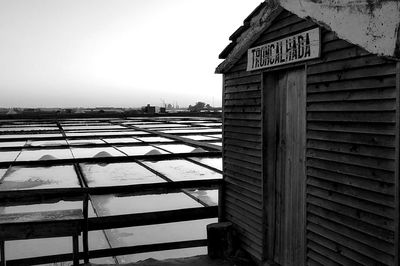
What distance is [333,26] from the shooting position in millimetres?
4480

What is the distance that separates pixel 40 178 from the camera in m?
11.6

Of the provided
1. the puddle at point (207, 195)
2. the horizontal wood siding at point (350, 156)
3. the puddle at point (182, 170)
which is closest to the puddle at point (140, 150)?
the puddle at point (182, 170)

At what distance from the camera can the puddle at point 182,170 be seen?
36.3ft

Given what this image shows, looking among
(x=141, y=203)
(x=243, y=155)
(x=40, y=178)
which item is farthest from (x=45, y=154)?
(x=243, y=155)

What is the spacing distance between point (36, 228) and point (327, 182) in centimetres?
410

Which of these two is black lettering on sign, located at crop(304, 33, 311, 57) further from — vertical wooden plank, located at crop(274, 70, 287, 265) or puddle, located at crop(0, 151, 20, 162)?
puddle, located at crop(0, 151, 20, 162)

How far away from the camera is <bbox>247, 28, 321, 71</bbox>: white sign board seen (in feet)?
16.1

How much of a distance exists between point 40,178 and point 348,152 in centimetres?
978

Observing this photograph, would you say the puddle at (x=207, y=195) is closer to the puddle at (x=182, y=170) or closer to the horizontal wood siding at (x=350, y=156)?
the puddle at (x=182, y=170)

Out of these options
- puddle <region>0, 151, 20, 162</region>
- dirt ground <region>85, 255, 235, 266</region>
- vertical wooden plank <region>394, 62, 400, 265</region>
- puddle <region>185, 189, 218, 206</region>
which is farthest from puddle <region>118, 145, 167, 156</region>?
vertical wooden plank <region>394, 62, 400, 265</region>

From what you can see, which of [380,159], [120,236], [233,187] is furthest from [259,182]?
[120,236]

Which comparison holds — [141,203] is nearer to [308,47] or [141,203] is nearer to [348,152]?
[308,47]

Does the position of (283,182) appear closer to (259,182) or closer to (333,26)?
(259,182)

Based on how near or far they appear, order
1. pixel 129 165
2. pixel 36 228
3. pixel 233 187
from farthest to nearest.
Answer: pixel 129 165 → pixel 233 187 → pixel 36 228
